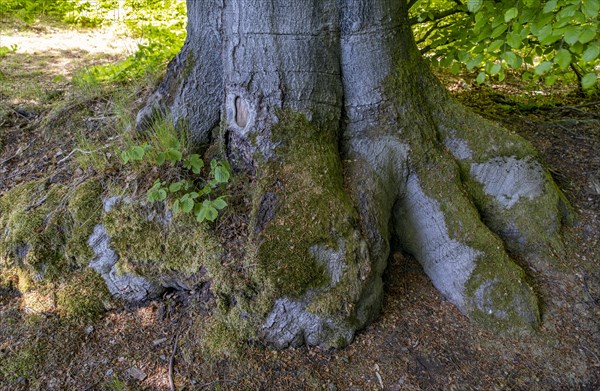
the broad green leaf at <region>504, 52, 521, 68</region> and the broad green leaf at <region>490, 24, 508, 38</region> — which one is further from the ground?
the broad green leaf at <region>490, 24, 508, 38</region>

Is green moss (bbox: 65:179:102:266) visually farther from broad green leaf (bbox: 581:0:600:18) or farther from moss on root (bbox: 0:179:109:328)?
broad green leaf (bbox: 581:0:600:18)

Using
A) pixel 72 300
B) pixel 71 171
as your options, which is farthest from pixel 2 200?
pixel 72 300

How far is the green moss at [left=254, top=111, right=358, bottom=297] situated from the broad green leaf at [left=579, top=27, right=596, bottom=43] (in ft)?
4.53

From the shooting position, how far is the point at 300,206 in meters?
2.37

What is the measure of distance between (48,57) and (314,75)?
4660 mm

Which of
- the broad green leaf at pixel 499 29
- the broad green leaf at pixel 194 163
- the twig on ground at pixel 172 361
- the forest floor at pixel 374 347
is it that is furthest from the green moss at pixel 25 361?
the broad green leaf at pixel 499 29

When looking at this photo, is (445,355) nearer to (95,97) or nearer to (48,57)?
(95,97)

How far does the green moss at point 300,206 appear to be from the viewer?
7.41 feet

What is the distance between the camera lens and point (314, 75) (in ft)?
8.24

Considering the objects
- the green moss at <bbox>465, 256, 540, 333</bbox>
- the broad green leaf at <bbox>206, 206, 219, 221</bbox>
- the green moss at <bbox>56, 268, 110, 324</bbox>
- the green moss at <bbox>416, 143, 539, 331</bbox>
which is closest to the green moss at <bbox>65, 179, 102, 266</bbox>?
the green moss at <bbox>56, 268, 110, 324</bbox>

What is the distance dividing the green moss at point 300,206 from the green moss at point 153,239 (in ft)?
1.38

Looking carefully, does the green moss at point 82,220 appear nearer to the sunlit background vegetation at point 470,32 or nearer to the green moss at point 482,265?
the sunlit background vegetation at point 470,32

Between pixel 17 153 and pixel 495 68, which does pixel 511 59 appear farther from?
pixel 17 153

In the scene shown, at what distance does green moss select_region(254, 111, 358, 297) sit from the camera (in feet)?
7.41
